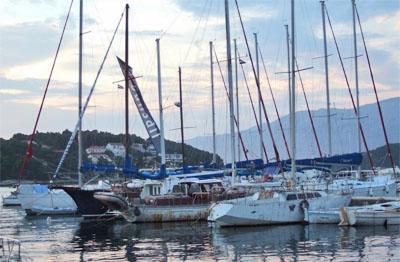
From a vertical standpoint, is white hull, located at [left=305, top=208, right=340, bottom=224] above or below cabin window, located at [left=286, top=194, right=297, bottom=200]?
below

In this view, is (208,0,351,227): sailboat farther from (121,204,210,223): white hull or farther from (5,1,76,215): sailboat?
(5,1,76,215): sailboat

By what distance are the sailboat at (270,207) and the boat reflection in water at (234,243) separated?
58 centimetres

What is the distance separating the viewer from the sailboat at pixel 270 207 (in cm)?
3522

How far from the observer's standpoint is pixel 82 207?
4491cm

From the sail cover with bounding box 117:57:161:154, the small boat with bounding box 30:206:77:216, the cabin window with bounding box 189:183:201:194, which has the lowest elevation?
the small boat with bounding box 30:206:77:216

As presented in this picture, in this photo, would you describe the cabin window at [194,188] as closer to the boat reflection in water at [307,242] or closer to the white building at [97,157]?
the boat reflection in water at [307,242]

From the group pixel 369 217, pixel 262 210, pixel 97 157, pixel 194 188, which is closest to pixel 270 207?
pixel 262 210

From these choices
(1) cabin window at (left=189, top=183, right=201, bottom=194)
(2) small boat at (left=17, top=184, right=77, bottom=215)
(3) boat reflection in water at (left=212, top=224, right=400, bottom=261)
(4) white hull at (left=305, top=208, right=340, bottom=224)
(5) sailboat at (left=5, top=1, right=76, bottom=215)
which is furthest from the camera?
(2) small boat at (left=17, top=184, right=77, bottom=215)

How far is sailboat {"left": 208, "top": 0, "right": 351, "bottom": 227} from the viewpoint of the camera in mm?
35219

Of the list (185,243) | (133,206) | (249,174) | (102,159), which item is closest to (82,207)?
(133,206)

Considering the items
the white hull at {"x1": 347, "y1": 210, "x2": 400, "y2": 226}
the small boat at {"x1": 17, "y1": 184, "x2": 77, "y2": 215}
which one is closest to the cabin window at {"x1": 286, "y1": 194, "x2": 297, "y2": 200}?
the white hull at {"x1": 347, "y1": 210, "x2": 400, "y2": 226}

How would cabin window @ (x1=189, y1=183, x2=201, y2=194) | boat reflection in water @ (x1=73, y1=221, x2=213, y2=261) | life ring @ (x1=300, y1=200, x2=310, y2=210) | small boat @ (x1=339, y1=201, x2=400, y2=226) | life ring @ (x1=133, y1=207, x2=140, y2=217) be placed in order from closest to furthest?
boat reflection in water @ (x1=73, y1=221, x2=213, y2=261) < small boat @ (x1=339, y1=201, x2=400, y2=226) < life ring @ (x1=300, y1=200, x2=310, y2=210) < life ring @ (x1=133, y1=207, x2=140, y2=217) < cabin window @ (x1=189, y1=183, x2=201, y2=194)

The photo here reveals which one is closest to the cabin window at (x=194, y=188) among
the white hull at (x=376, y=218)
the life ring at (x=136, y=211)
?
the life ring at (x=136, y=211)

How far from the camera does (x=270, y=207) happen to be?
3609cm
